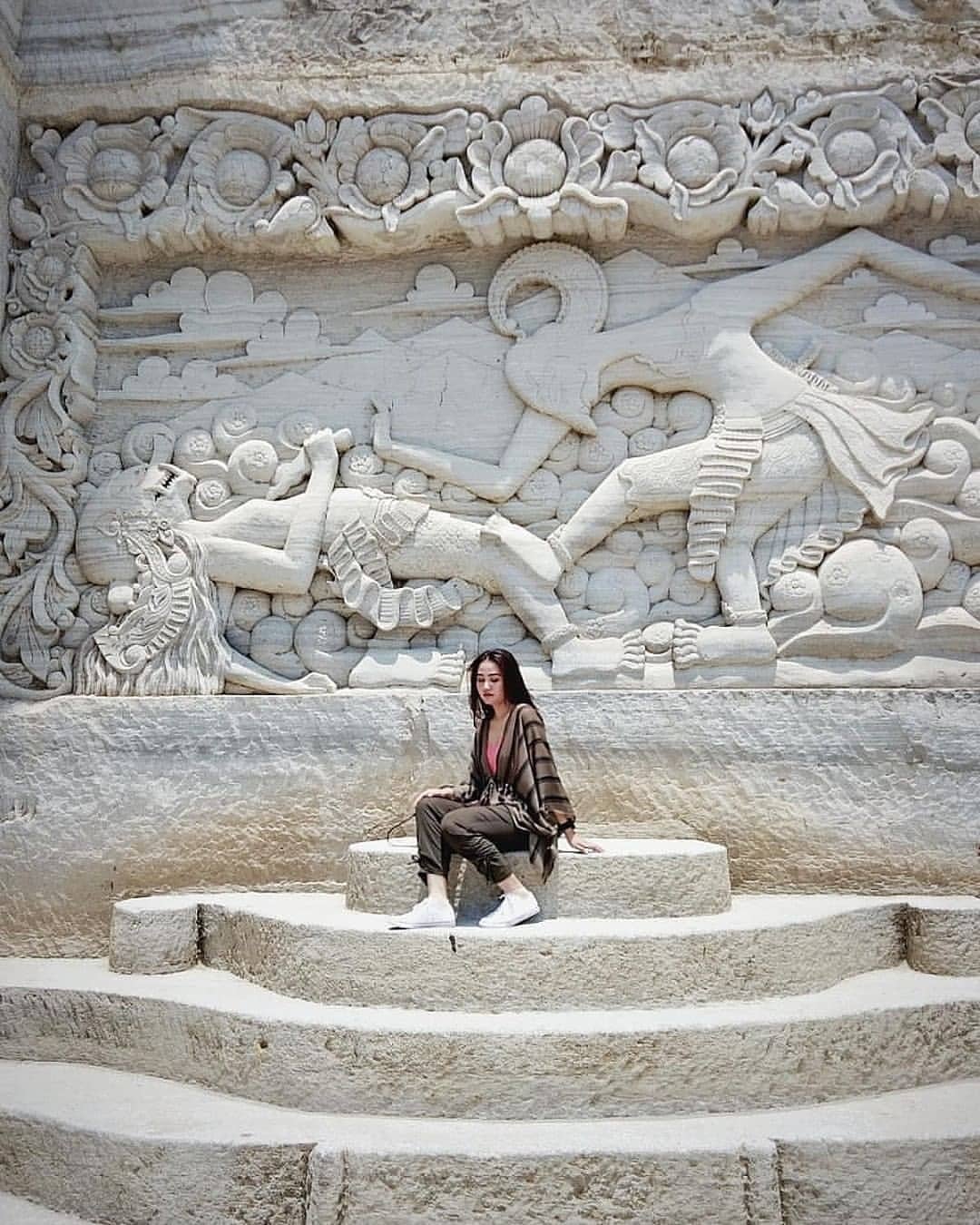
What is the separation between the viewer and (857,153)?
493 cm

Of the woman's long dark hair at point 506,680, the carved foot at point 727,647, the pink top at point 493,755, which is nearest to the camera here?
the pink top at point 493,755

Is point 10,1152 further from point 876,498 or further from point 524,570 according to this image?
point 876,498

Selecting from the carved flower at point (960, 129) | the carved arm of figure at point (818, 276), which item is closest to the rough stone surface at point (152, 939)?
the carved arm of figure at point (818, 276)

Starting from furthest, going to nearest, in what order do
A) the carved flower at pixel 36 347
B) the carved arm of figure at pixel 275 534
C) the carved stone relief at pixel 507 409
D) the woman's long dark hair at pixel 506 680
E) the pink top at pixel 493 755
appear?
the carved flower at pixel 36 347, the carved arm of figure at pixel 275 534, the carved stone relief at pixel 507 409, the woman's long dark hair at pixel 506 680, the pink top at pixel 493 755

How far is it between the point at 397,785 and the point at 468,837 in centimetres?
107

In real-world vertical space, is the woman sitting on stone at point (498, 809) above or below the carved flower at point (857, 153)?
below

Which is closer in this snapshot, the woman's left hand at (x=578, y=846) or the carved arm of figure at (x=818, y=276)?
the woman's left hand at (x=578, y=846)

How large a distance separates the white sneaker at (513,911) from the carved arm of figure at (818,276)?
8.63 feet

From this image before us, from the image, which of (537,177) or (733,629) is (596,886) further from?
(537,177)

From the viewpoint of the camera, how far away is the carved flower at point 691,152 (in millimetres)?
4934

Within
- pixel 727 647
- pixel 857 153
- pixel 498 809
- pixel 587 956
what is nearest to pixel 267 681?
pixel 498 809

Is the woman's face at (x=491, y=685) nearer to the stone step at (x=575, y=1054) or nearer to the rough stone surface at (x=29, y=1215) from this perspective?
the stone step at (x=575, y=1054)

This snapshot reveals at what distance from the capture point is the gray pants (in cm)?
368

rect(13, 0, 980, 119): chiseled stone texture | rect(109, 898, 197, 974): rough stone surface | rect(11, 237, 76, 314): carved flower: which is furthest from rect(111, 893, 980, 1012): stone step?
rect(13, 0, 980, 119): chiseled stone texture
